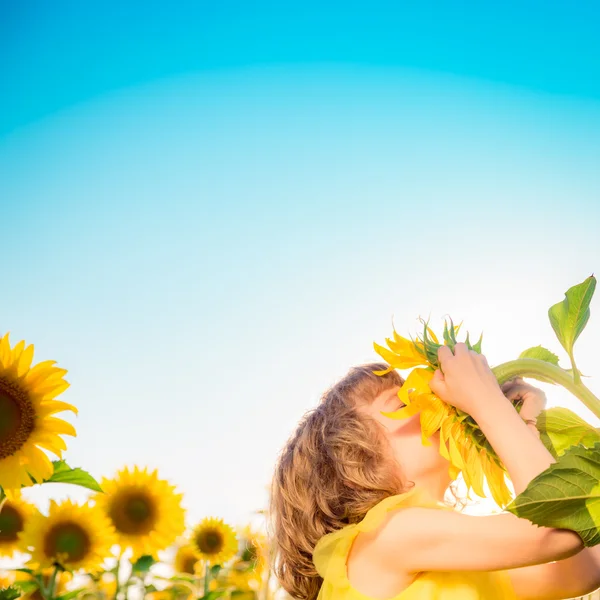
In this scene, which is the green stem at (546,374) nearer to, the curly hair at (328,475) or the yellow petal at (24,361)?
Answer: the curly hair at (328,475)

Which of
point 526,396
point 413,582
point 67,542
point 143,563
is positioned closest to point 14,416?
point 413,582

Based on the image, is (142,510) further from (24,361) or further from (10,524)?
(24,361)

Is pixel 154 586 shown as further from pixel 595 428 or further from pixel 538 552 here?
pixel 595 428

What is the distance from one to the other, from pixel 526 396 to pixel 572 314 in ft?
1.73

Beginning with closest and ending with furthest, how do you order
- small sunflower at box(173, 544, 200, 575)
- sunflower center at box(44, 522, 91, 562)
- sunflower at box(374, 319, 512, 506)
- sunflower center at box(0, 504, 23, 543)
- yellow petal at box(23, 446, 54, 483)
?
sunflower at box(374, 319, 512, 506)
yellow petal at box(23, 446, 54, 483)
sunflower center at box(44, 522, 91, 562)
sunflower center at box(0, 504, 23, 543)
small sunflower at box(173, 544, 200, 575)

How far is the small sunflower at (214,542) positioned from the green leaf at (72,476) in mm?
3581

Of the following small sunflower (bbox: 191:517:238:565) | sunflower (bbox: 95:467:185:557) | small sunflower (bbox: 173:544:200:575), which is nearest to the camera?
sunflower (bbox: 95:467:185:557)

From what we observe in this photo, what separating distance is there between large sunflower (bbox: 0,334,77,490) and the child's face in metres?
0.97

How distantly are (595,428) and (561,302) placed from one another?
9.6 inches

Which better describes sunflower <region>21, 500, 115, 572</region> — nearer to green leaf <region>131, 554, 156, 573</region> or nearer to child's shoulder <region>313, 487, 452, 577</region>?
green leaf <region>131, 554, 156, 573</region>

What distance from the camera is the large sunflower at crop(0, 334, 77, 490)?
181 centimetres

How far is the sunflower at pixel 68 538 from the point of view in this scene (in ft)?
10.6

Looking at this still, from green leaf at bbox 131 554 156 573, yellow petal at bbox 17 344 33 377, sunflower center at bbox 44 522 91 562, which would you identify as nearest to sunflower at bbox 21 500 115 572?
sunflower center at bbox 44 522 91 562

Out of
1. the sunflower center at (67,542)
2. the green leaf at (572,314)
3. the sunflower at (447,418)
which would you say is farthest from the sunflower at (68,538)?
the green leaf at (572,314)
